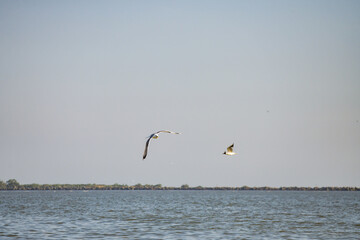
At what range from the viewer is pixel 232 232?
47.1m

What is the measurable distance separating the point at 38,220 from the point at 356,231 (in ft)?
105

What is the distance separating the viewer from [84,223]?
181ft

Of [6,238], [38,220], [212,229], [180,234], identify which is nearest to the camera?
[6,238]

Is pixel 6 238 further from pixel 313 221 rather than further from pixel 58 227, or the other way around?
pixel 313 221

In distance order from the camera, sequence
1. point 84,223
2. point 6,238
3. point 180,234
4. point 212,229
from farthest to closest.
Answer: point 84,223 < point 212,229 < point 180,234 < point 6,238

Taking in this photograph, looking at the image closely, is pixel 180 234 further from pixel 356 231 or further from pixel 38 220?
pixel 38 220

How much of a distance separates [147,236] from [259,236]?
8.96 meters

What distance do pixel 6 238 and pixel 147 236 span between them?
35.2 feet

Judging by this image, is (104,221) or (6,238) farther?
(104,221)

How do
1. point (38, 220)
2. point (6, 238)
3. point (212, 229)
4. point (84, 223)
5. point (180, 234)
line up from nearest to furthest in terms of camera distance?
point (6, 238) → point (180, 234) → point (212, 229) → point (84, 223) → point (38, 220)

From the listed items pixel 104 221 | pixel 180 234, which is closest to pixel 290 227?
pixel 180 234

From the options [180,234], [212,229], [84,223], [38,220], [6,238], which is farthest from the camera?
[38,220]

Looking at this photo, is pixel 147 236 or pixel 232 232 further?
pixel 232 232

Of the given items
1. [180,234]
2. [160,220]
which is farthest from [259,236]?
[160,220]
